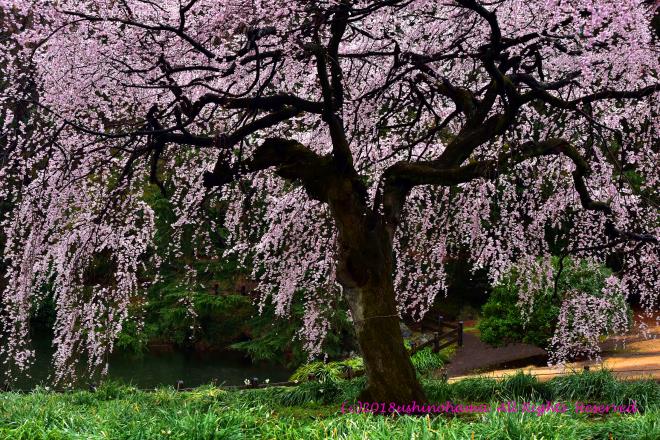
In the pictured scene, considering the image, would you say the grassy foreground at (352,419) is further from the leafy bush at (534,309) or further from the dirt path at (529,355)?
the leafy bush at (534,309)

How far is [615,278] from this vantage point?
22.6ft

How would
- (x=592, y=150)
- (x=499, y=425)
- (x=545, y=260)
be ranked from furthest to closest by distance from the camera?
1. (x=545, y=260)
2. (x=592, y=150)
3. (x=499, y=425)

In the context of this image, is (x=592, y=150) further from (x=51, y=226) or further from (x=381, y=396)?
(x=51, y=226)

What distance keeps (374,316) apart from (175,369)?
38.1ft

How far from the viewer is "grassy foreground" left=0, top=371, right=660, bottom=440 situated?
414 centimetres

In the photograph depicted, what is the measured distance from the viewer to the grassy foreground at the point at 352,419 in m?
4.14

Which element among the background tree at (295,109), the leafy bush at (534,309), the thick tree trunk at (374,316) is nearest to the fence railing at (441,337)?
the leafy bush at (534,309)

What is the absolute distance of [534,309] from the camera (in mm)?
12344

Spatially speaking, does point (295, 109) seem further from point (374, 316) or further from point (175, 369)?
point (175, 369)

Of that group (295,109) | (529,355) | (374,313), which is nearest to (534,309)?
(529,355)

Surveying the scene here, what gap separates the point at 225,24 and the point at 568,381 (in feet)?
16.0

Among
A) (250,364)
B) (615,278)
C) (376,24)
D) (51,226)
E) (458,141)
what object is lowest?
(250,364)

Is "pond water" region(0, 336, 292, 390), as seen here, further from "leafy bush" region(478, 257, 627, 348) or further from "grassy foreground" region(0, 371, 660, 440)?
"grassy foreground" region(0, 371, 660, 440)

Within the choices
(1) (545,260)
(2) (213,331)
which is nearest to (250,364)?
(2) (213,331)
